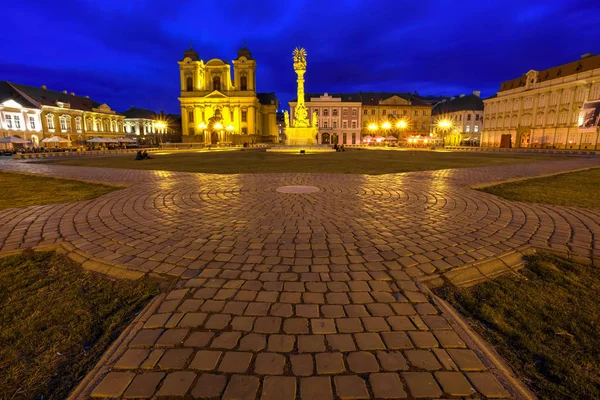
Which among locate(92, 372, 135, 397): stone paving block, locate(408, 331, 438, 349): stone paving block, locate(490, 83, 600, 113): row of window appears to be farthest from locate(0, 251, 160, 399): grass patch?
locate(490, 83, 600, 113): row of window

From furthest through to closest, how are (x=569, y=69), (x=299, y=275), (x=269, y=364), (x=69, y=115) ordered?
(x=69, y=115) < (x=569, y=69) < (x=299, y=275) < (x=269, y=364)

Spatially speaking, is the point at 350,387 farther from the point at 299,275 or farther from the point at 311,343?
the point at 299,275

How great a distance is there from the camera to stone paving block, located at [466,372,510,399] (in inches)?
72.7

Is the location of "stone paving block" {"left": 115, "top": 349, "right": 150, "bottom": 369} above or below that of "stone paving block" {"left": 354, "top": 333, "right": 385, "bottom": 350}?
below

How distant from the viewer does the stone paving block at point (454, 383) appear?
73.1 inches

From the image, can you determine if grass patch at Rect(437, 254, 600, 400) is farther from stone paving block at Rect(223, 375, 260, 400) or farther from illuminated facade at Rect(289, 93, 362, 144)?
illuminated facade at Rect(289, 93, 362, 144)

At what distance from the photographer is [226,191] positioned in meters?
8.38

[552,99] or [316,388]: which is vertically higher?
[552,99]

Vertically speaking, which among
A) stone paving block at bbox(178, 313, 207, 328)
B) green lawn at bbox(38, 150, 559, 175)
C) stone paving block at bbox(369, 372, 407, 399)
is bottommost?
stone paving block at bbox(369, 372, 407, 399)

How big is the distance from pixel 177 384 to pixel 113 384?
41 centimetres

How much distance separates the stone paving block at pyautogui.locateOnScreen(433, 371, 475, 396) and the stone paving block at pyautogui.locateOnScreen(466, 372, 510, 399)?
52mm

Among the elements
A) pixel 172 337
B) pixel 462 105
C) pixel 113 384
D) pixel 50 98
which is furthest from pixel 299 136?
pixel 462 105

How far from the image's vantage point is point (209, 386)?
189 centimetres

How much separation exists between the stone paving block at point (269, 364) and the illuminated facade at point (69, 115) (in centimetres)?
6855
